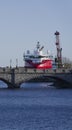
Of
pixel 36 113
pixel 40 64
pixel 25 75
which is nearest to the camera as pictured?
pixel 36 113

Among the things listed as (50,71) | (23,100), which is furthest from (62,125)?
(50,71)

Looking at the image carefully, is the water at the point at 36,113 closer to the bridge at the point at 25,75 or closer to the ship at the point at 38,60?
the bridge at the point at 25,75

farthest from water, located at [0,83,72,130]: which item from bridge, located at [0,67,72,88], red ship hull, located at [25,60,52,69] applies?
red ship hull, located at [25,60,52,69]

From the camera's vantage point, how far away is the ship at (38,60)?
169 metres

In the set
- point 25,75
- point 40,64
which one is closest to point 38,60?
point 40,64

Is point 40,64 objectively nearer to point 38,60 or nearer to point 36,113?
point 38,60

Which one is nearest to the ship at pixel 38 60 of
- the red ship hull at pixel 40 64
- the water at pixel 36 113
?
the red ship hull at pixel 40 64

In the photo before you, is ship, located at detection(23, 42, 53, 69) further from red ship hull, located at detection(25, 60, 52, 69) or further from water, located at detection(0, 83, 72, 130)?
water, located at detection(0, 83, 72, 130)

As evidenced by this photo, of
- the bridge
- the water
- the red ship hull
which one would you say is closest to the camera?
the water

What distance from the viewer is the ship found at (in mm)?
169250

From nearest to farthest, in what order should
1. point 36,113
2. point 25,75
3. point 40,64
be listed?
point 36,113 → point 25,75 → point 40,64

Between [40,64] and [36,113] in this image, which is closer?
[36,113]

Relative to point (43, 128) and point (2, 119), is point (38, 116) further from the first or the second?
point (43, 128)

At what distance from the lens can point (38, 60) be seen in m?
172
